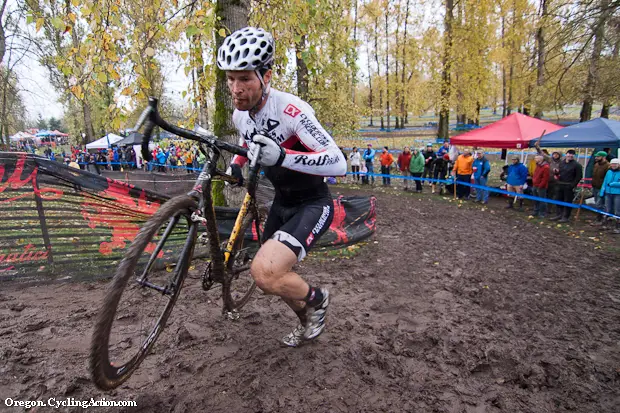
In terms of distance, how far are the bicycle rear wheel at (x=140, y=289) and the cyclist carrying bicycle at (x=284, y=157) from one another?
68cm

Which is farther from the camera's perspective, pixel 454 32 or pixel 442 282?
pixel 454 32

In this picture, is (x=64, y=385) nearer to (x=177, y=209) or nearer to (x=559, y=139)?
(x=177, y=209)

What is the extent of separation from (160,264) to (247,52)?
1.99 m

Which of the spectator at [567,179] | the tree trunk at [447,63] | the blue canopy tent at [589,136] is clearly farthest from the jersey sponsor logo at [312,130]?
the tree trunk at [447,63]

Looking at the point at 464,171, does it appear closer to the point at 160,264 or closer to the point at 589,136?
the point at 589,136

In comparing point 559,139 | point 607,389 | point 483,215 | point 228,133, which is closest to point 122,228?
point 228,133

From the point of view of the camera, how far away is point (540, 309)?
15.7ft

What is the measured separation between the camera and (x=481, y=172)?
14297mm

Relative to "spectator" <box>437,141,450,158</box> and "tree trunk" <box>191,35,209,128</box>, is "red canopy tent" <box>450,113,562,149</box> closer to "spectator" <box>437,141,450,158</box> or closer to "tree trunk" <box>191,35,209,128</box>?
"spectator" <box>437,141,450,158</box>

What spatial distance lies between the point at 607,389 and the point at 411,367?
1839 millimetres

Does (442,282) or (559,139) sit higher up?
(559,139)

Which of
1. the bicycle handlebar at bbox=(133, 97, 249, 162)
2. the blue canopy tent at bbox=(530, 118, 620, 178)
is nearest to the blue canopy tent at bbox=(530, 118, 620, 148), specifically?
the blue canopy tent at bbox=(530, 118, 620, 178)

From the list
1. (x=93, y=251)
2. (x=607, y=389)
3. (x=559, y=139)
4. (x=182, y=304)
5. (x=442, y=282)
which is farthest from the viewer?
(x=559, y=139)

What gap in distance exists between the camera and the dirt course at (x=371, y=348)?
9.36ft
